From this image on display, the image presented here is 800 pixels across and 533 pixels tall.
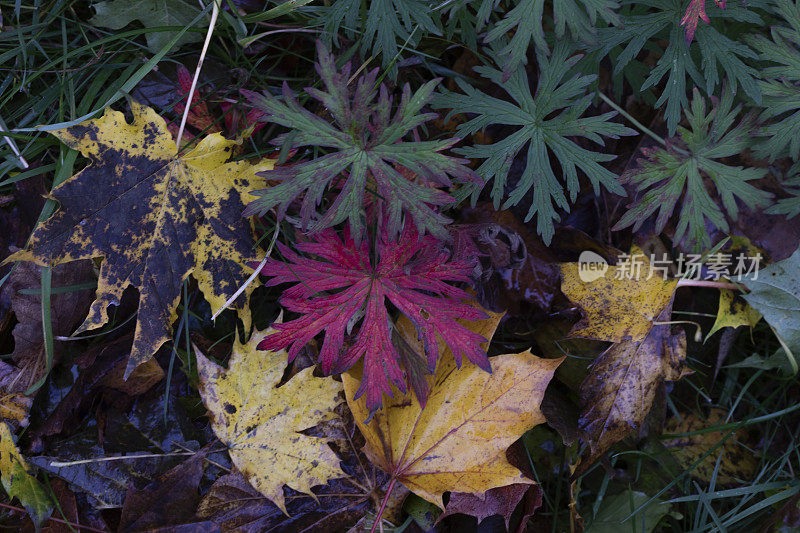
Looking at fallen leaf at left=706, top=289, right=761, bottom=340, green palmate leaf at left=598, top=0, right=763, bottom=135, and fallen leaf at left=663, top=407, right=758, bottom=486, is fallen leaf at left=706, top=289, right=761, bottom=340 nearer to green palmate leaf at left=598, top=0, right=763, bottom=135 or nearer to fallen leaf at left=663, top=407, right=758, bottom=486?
fallen leaf at left=663, top=407, right=758, bottom=486

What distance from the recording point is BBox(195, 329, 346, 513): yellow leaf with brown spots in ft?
5.45

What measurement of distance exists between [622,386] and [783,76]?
1.02m

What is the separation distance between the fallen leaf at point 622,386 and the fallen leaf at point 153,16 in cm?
167

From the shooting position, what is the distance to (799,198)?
1809 millimetres

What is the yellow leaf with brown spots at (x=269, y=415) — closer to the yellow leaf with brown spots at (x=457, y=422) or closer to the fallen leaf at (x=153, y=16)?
the yellow leaf with brown spots at (x=457, y=422)

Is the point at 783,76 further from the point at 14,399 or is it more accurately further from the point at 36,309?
the point at 14,399

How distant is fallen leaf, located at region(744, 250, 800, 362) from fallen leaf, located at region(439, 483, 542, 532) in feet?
3.16

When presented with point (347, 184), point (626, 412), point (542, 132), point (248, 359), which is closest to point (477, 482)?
point (626, 412)

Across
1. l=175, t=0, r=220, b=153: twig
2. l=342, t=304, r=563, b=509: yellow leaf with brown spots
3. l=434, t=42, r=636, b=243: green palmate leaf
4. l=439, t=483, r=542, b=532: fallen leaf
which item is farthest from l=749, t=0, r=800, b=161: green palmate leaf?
l=175, t=0, r=220, b=153: twig

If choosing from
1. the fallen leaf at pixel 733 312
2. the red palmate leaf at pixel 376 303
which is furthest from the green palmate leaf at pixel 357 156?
the fallen leaf at pixel 733 312

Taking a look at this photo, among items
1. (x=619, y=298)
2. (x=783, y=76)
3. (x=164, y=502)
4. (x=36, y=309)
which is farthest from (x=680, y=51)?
(x=36, y=309)

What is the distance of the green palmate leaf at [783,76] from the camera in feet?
5.37

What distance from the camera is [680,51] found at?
1.66 meters

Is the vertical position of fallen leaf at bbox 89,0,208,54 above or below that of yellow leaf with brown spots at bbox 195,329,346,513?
above
